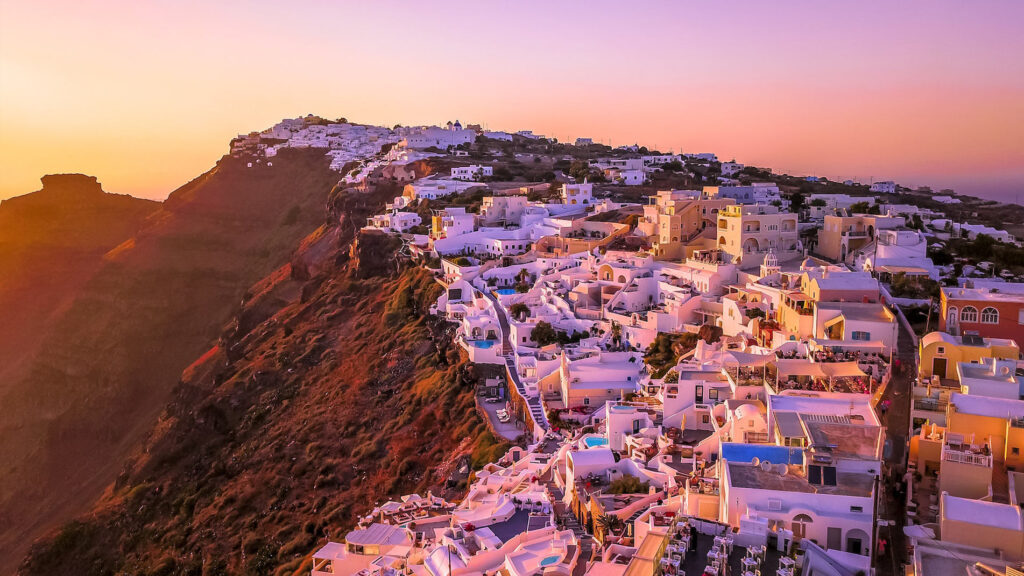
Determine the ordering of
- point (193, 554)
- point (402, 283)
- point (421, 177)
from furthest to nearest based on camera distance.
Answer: point (421, 177)
point (402, 283)
point (193, 554)

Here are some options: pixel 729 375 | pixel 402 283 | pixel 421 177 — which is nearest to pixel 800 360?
pixel 729 375

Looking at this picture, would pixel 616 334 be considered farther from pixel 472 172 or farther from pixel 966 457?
pixel 472 172

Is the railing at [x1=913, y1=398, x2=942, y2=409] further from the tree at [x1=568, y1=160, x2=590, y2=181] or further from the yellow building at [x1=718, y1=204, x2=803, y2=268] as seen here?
the tree at [x1=568, y1=160, x2=590, y2=181]

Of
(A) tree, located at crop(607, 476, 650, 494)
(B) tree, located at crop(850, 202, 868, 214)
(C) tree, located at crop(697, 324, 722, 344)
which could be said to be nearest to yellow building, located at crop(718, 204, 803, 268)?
(C) tree, located at crop(697, 324, 722, 344)

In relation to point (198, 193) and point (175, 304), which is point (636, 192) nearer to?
point (175, 304)

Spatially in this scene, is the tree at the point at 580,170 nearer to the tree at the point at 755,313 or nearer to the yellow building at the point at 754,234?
the yellow building at the point at 754,234
